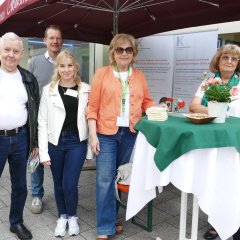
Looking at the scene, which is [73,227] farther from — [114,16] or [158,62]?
[158,62]

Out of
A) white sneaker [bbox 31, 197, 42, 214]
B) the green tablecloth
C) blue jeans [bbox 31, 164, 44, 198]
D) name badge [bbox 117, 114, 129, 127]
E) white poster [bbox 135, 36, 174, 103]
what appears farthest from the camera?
white poster [bbox 135, 36, 174, 103]

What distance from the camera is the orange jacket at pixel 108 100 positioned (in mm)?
2826

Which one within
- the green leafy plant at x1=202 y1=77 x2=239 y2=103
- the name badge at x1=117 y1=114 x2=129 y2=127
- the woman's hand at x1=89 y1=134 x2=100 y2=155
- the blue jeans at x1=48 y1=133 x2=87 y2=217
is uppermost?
the green leafy plant at x1=202 y1=77 x2=239 y2=103

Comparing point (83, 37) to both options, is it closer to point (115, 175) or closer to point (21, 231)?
point (115, 175)

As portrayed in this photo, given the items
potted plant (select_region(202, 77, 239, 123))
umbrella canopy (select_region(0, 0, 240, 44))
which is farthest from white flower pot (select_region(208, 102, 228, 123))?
umbrella canopy (select_region(0, 0, 240, 44))

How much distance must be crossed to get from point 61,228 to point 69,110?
1.16 metres

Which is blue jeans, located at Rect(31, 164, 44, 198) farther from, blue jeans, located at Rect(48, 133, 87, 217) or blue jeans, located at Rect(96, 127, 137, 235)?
blue jeans, located at Rect(96, 127, 137, 235)

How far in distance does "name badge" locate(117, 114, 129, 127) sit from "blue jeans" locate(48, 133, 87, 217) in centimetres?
41

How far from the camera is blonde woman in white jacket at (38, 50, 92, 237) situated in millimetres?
2902

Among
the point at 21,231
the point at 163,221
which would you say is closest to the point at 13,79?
the point at 21,231

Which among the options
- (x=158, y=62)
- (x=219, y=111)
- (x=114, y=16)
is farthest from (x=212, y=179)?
(x=158, y=62)

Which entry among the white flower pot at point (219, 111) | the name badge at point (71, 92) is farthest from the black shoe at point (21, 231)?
the white flower pot at point (219, 111)

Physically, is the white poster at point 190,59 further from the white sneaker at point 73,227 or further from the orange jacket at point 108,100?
the white sneaker at point 73,227

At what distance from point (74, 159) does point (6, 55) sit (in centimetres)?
108
